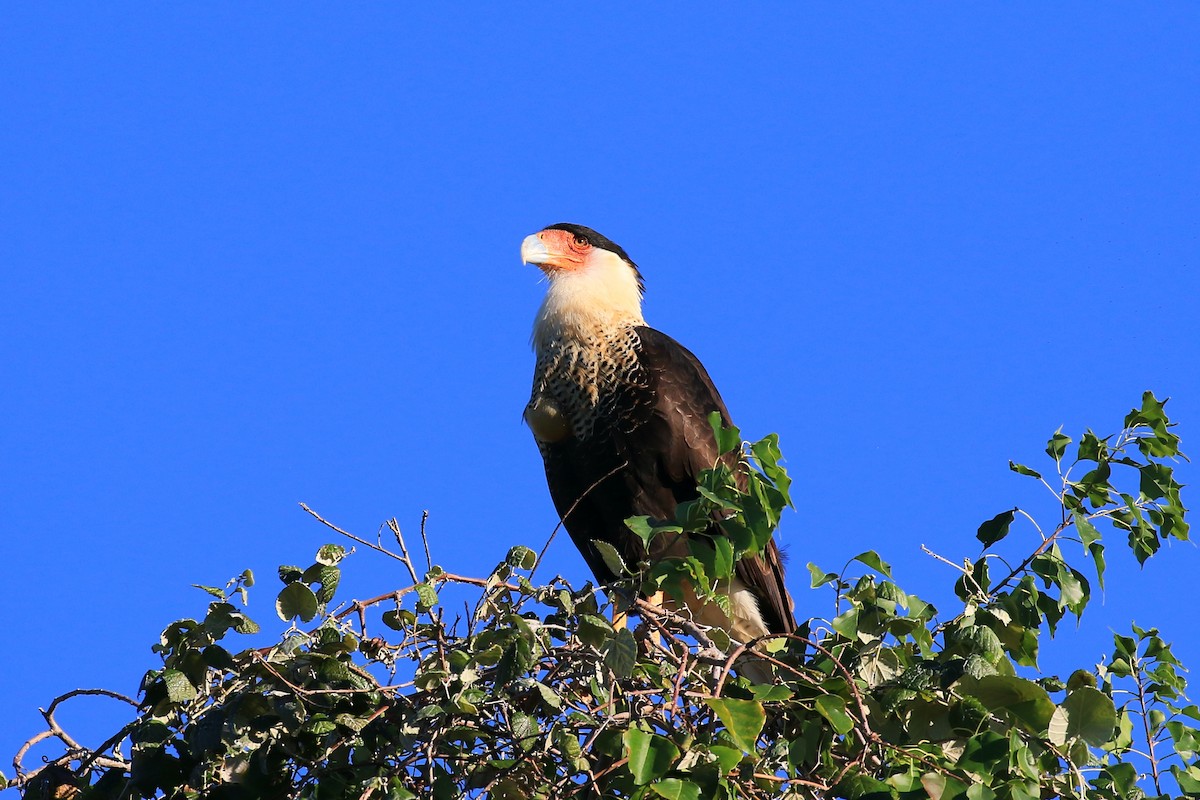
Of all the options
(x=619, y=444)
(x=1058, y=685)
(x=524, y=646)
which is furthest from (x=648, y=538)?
(x=619, y=444)

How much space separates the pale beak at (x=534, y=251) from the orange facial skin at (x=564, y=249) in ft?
0.05

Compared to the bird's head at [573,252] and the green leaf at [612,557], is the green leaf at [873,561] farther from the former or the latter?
the bird's head at [573,252]

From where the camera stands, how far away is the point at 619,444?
476 centimetres

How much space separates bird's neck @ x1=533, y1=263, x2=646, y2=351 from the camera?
16.9 ft

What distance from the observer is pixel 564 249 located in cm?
548

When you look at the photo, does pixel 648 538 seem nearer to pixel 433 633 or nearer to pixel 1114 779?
pixel 433 633

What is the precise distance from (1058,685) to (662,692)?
2.84 ft

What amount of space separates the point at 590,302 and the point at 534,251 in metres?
0.37

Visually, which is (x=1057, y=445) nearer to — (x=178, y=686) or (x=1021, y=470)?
(x=1021, y=470)

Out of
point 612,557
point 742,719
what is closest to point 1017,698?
point 742,719

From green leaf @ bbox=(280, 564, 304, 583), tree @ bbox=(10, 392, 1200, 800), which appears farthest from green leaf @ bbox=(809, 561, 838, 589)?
green leaf @ bbox=(280, 564, 304, 583)

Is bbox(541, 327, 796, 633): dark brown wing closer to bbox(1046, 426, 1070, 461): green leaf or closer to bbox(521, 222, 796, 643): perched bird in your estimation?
bbox(521, 222, 796, 643): perched bird

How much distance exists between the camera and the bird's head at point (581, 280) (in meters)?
5.20

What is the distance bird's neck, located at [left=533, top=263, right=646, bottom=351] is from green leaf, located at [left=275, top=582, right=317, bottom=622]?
2.50 m
